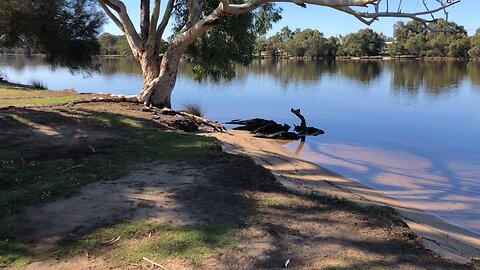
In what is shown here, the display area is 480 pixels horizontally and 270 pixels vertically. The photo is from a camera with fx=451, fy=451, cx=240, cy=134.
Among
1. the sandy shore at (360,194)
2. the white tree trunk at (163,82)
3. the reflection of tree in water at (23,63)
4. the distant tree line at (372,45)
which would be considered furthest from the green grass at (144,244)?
the distant tree line at (372,45)

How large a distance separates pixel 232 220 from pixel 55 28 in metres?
23.3

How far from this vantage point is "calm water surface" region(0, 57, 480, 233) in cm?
1107

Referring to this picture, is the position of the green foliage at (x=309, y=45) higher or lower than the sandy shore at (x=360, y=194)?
higher

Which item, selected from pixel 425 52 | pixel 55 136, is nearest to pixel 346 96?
pixel 55 136

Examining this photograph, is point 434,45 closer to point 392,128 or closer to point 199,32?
point 392,128

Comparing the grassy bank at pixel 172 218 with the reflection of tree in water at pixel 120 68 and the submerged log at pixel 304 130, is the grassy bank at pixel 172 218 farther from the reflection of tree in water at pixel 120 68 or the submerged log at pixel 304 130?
the reflection of tree in water at pixel 120 68

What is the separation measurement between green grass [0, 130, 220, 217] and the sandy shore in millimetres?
1825

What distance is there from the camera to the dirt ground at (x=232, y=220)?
397cm

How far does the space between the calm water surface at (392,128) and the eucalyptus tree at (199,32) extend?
4096mm

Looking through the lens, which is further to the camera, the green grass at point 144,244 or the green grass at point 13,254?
the green grass at point 144,244

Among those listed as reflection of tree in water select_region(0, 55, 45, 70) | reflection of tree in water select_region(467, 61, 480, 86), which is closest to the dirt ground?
reflection of tree in water select_region(467, 61, 480, 86)

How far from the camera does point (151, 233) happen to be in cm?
441

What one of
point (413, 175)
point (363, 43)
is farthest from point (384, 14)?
point (363, 43)

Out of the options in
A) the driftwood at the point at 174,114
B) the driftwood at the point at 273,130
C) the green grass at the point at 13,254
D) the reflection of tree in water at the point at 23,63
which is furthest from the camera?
the reflection of tree in water at the point at 23,63
